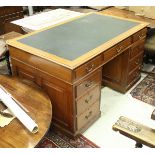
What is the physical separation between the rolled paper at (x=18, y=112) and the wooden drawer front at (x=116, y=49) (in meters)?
0.79

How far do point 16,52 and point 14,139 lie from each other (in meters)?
0.82

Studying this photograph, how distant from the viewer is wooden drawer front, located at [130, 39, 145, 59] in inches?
93.0

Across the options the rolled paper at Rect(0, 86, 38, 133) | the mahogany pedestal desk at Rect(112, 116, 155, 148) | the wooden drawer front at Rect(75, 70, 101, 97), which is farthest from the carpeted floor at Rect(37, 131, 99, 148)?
the mahogany pedestal desk at Rect(112, 116, 155, 148)

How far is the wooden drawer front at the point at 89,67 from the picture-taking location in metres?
1.64

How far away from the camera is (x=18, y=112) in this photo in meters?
1.45

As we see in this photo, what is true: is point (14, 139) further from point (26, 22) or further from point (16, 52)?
point (26, 22)

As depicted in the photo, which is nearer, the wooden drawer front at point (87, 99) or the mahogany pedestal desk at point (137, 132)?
the mahogany pedestal desk at point (137, 132)

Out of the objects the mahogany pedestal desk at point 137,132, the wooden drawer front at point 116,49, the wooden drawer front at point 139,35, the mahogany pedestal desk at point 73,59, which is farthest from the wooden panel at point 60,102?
the wooden drawer front at point 139,35

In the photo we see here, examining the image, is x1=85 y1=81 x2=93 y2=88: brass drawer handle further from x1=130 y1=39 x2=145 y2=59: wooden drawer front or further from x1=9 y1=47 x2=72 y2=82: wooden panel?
x1=130 y1=39 x2=145 y2=59: wooden drawer front

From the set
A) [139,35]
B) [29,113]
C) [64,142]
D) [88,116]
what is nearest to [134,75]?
[139,35]

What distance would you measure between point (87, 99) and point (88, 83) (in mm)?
151

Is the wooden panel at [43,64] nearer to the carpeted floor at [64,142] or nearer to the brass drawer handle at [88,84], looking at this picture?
the brass drawer handle at [88,84]

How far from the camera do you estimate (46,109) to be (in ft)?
5.12

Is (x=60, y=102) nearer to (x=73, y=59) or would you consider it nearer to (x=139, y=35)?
(x=73, y=59)
